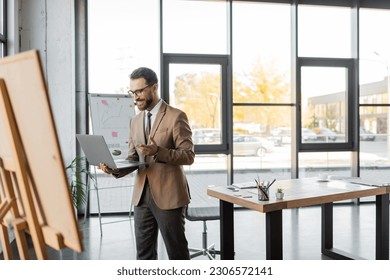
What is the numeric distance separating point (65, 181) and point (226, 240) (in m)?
1.95

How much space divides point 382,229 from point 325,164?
2.80 metres

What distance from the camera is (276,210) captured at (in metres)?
2.59

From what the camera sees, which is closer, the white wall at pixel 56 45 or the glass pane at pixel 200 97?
the white wall at pixel 56 45

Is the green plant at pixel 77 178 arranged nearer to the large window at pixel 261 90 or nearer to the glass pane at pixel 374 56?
the large window at pixel 261 90

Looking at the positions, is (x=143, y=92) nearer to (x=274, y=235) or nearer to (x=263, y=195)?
(x=263, y=195)

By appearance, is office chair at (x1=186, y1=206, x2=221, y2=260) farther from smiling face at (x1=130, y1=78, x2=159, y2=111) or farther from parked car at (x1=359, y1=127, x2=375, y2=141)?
parked car at (x1=359, y1=127, x2=375, y2=141)

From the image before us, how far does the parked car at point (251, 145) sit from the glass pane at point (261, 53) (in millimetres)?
518

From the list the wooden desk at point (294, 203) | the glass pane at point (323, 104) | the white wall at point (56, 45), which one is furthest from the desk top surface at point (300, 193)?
the glass pane at point (323, 104)

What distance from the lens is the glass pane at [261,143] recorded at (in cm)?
564

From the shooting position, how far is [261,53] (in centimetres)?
571

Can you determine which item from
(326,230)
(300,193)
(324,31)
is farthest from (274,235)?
(324,31)

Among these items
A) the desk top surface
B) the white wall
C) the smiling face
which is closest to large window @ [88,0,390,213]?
the white wall
